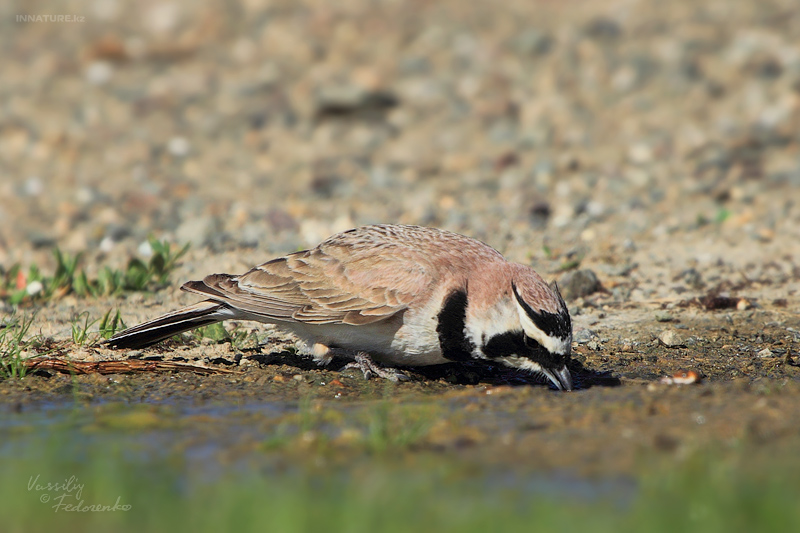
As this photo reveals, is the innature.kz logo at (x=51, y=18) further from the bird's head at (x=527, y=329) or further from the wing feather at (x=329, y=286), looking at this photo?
the bird's head at (x=527, y=329)

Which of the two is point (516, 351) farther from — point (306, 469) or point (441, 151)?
point (441, 151)

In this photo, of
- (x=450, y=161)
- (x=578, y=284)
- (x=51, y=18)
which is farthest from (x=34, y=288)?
(x=51, y=18)

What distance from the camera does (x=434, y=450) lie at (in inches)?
170

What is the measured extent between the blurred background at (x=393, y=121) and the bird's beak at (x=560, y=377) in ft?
10.5

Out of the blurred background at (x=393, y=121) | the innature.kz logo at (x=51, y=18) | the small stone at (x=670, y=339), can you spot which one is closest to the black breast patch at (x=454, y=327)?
the small stone at (x=670, y=339)

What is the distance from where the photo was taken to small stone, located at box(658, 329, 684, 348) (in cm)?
667

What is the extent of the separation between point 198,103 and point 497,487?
367 inches

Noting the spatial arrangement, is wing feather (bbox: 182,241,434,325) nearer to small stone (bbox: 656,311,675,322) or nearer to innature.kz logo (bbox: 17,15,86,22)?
small stone (bbox: 656,311,675,322)

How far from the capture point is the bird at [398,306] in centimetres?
565

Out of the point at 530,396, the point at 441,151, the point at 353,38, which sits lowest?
the point at 530,396

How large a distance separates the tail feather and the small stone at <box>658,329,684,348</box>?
9.88 ft

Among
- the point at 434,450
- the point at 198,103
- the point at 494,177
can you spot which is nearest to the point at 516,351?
the point at 434,450

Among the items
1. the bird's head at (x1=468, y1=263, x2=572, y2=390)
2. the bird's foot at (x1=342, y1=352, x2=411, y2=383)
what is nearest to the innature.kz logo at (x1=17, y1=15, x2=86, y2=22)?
the bird's foot at (x1=342, y1=352, x2=411, y2=383)

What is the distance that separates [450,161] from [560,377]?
19.0 ft
